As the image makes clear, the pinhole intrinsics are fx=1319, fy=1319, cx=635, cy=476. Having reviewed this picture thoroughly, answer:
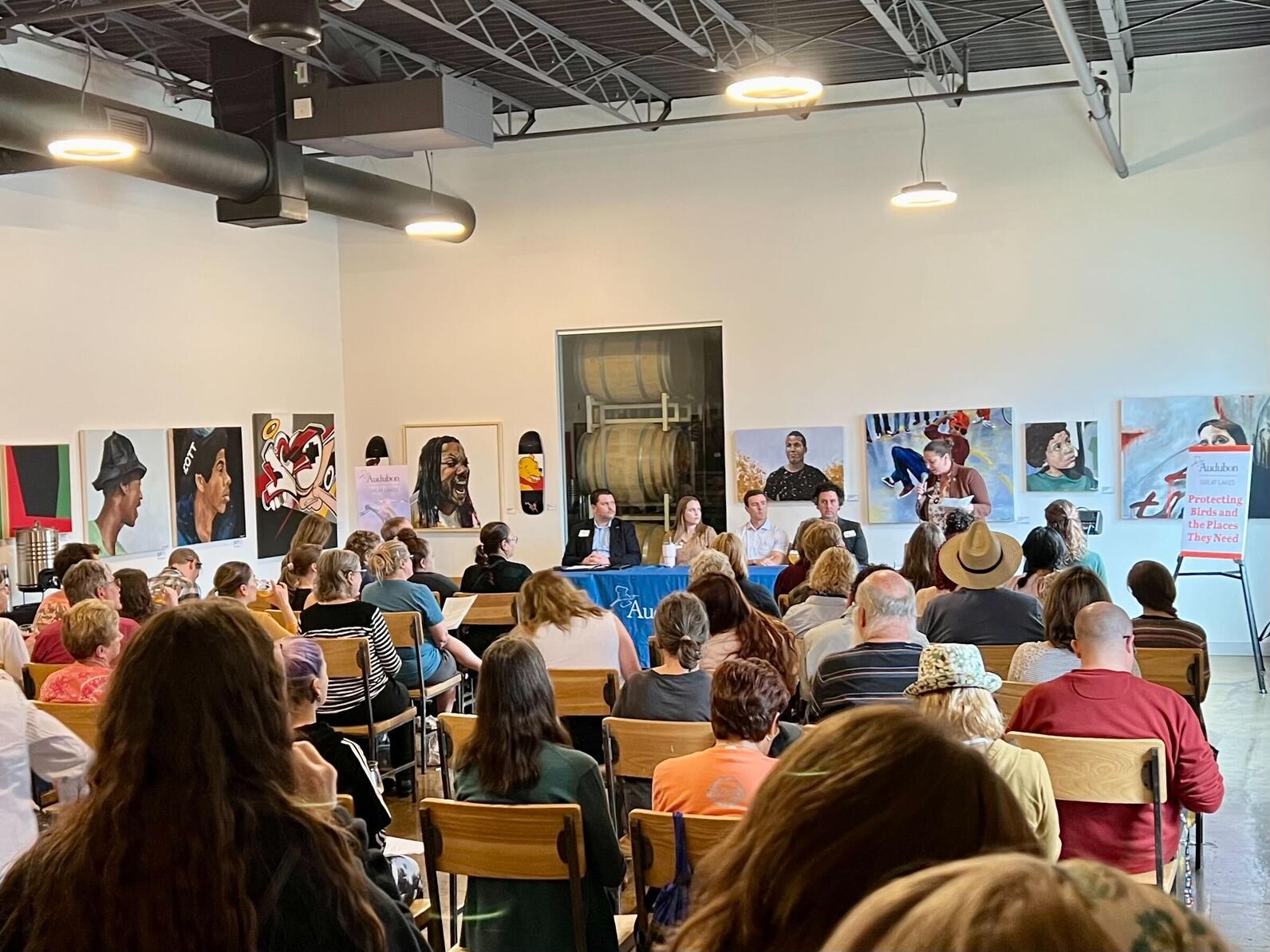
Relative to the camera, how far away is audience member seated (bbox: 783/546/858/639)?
21.9 feet

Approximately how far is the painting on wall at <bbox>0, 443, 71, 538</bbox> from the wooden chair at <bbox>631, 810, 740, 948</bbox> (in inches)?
283

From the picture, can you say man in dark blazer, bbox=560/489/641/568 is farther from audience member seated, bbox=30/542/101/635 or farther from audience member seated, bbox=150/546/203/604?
audience member seated, bbox=30/542/101/635

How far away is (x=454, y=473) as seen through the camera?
13336mm

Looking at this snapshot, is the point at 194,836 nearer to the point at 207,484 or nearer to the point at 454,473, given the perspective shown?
the point at 207,484

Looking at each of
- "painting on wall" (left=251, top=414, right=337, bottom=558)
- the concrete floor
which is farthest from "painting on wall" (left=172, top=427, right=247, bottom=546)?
the concrete floor

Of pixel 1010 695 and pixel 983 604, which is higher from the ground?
pixel 983 604

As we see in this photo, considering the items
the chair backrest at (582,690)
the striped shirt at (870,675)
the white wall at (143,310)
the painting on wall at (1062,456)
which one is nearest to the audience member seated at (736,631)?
the chair backrest at (582,690)

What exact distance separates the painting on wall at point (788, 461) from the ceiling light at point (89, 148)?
6366mm

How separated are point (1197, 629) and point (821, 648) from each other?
1.76 m

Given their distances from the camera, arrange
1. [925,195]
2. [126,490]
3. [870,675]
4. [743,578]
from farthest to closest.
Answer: [126,490], [925,195], [743,578], [870,675]

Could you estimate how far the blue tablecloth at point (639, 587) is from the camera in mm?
10070

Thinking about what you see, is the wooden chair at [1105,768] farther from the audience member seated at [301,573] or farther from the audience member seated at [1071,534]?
the audience member seated at [301,573]

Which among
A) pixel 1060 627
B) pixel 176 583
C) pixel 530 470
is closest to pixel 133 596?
pixel 176 583

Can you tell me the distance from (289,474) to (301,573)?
4.82m
